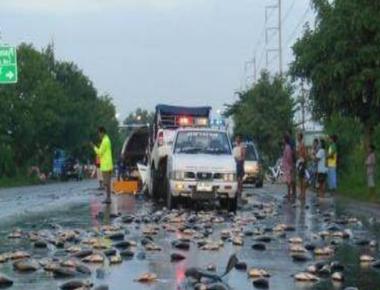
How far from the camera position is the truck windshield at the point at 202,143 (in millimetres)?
25375

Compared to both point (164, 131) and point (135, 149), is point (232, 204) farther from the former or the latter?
point (135, 149)

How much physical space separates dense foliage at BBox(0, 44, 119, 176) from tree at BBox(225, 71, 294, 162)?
18.1 meters

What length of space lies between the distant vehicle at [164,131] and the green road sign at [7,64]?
26.1ft

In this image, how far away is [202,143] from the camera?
25.6 metres

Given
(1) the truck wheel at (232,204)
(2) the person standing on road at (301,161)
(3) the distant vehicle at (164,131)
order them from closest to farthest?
(1) the truck wheel at (232,204)
(3) the distant vehicle at (164,131)
(2) the person standing on road at (301,161)

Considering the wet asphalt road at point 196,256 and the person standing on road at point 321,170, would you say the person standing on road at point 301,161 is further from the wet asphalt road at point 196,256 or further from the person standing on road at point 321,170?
the wet asphalt road at point 196,256

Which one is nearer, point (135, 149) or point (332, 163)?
point (332, 163)

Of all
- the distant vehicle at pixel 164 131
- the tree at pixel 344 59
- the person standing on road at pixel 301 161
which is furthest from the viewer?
the person standing on road at pixel 301 161

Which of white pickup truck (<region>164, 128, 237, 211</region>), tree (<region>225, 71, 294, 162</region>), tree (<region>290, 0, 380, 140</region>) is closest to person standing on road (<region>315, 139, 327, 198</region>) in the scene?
tree (<region>290, 0, 380, 140</region>)

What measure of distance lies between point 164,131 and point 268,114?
1436 inches

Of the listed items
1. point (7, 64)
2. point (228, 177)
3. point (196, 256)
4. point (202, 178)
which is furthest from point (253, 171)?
point (196, 256)

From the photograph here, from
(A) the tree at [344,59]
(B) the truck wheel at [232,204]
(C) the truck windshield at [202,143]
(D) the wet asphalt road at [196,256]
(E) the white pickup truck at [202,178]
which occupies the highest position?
(A) the tree at [344,59]

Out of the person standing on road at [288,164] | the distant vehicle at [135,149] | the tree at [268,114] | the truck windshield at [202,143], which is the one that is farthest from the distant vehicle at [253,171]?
the truck windshield at [202,143]

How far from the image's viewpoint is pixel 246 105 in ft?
231
